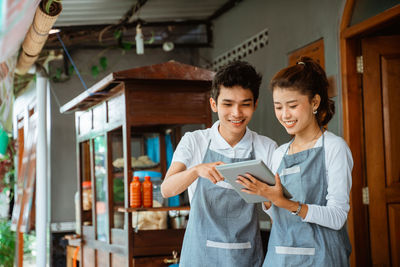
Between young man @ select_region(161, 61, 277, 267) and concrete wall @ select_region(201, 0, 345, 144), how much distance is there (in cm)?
215

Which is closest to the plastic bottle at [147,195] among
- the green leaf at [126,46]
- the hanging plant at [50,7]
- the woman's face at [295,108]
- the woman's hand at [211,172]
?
the hanging plant at [50,7]

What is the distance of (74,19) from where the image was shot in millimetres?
6691

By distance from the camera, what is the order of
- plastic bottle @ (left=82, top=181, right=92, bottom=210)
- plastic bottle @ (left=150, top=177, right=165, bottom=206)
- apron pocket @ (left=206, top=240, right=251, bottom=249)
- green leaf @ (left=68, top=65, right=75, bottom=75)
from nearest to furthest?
1. apron pocket @ (left=206, top=240, right=251, bottom=249)
2. plastic bottle @ (left=150, top=177, right=165, bottom=206)
3. plastic bottle @ (left=82, top=181, right=92, bottom=210)
4. green leaf @ (left=68, top=65, right=75, bottom=75)

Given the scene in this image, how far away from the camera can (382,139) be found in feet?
14.3

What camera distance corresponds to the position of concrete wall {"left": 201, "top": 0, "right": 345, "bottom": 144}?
4.75 m

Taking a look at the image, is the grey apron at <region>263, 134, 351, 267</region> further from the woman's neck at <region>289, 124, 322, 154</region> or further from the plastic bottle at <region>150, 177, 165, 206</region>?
the plastic bottle at <region>150, 177, 165, 206</region>

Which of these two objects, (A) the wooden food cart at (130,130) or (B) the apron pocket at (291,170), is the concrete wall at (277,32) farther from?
(B) the apron pocket at (291,170)

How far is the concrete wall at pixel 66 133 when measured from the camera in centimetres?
736

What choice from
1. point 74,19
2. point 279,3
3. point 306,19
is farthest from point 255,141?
point 74,19

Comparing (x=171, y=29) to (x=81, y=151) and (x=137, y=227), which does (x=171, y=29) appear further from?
(x=137, y=227)

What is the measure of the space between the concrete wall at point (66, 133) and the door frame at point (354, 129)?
3.97 metres

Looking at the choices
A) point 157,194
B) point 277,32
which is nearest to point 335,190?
point 157,194

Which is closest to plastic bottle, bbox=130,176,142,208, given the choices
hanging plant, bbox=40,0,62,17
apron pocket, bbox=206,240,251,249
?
hanging plant, bbox=40,0,62,17

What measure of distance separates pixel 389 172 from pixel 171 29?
4.06 m
